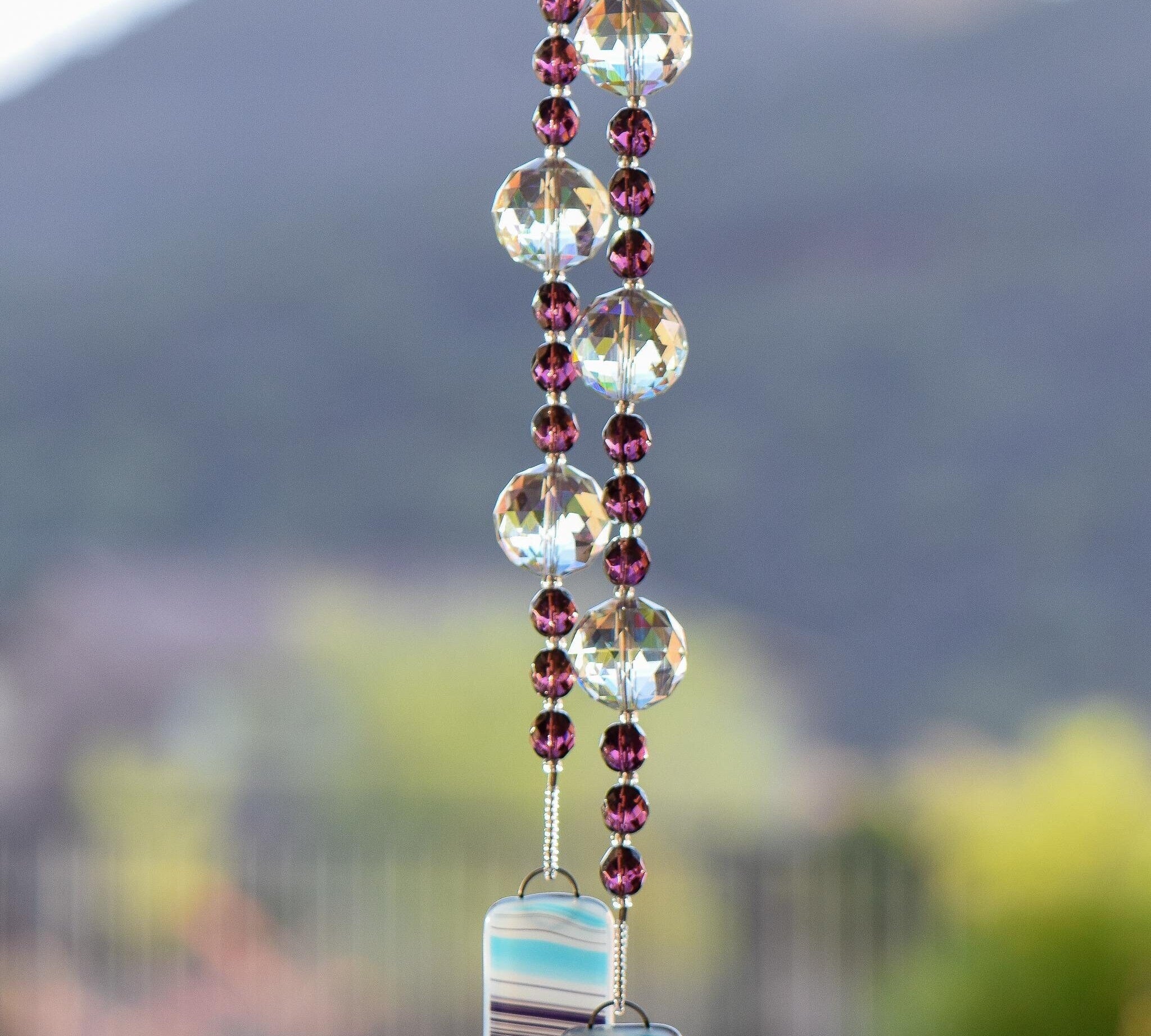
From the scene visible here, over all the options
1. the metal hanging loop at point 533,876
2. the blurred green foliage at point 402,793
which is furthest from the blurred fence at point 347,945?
the metal hanging loop at point 533,876

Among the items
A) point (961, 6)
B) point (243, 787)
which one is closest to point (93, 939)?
point (243, 787)

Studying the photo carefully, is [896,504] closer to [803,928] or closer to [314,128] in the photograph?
[803,928]

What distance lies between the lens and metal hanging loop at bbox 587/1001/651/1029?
1.46ft

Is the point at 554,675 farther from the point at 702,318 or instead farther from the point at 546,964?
the point at 702,318

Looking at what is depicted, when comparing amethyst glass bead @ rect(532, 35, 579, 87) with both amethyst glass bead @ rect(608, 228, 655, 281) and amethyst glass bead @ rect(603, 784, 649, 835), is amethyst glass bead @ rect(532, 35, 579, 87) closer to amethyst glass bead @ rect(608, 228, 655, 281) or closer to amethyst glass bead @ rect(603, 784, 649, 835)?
amethyst glass bead @ rect(608, 228, 655, 281)

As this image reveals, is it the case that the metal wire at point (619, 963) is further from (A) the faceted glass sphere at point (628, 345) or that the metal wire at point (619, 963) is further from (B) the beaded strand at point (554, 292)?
(A) the faceted glass sphere at point (628, 345)

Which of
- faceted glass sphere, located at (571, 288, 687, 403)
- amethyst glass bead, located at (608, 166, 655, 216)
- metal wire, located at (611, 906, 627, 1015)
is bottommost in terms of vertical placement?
metal wire, located at (611, 906, 627, 1015)

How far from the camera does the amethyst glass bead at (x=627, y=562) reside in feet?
1.55

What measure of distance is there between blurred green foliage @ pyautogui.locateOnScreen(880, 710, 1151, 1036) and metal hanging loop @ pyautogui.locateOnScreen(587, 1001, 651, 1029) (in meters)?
1.22

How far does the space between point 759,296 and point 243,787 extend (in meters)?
0.99

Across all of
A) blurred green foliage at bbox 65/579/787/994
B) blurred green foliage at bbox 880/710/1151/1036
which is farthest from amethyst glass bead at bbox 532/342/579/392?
blurred green foliage at bbox 65/579/787/994

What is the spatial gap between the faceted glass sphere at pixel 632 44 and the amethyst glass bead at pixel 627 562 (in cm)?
14

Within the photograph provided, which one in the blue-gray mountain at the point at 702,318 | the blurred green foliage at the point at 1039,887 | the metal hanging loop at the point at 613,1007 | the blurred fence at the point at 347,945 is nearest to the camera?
the metal hanging loop at the point at 613,1007

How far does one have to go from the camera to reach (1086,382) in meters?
2.06
